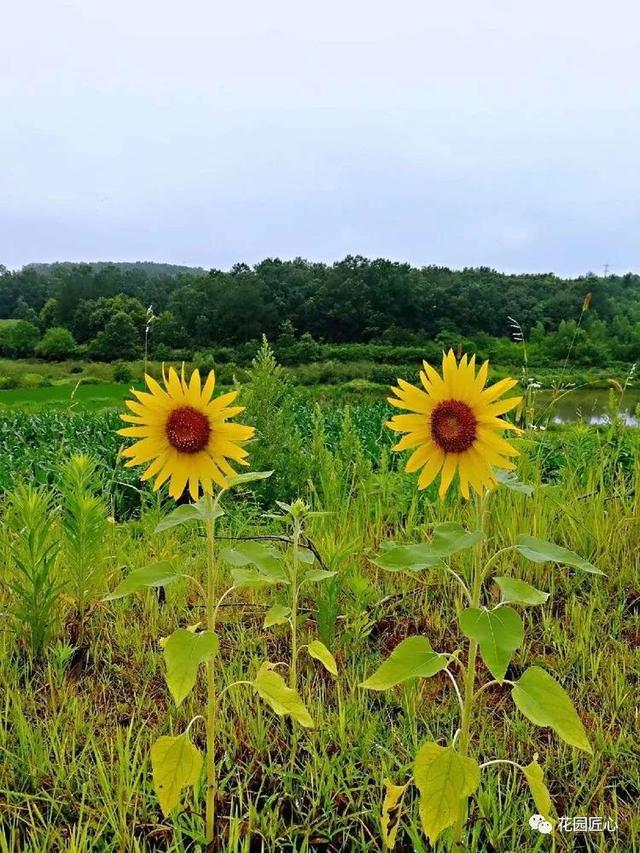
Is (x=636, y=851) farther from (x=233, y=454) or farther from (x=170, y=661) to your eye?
(x=233, y=454)

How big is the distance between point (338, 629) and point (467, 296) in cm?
3980

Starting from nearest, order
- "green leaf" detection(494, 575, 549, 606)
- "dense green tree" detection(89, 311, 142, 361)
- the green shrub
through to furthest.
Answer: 1. "green leaf" detection(494, 575, 549, 606)
2. the green shrub
3. "dense green tree" detection(89, 311, 142, 361)

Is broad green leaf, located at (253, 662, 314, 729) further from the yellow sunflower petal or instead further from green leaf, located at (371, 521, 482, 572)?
the yellow sunflower petal

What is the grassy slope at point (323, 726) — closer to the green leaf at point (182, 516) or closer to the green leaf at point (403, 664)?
the green leaf at point (403, 664)

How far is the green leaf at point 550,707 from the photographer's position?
3.29 feet

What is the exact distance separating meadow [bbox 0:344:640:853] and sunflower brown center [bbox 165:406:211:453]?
25 centimetres

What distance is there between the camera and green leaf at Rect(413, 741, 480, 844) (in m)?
1.01

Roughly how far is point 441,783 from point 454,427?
577 mm

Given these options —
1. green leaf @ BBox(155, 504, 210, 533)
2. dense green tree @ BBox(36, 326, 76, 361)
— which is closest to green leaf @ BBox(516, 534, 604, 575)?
green leaf @ BBox(155, 504, 210, 533)

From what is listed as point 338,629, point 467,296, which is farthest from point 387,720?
point 467,296

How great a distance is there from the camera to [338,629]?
2.07 meters

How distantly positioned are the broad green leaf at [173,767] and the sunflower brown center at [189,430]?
1.63 feet

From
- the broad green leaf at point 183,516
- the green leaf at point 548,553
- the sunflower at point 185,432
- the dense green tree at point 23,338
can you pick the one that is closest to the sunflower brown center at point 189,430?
the sunflower at point 185,432

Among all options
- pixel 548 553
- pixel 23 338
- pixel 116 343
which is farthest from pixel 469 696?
pixel 23 338
